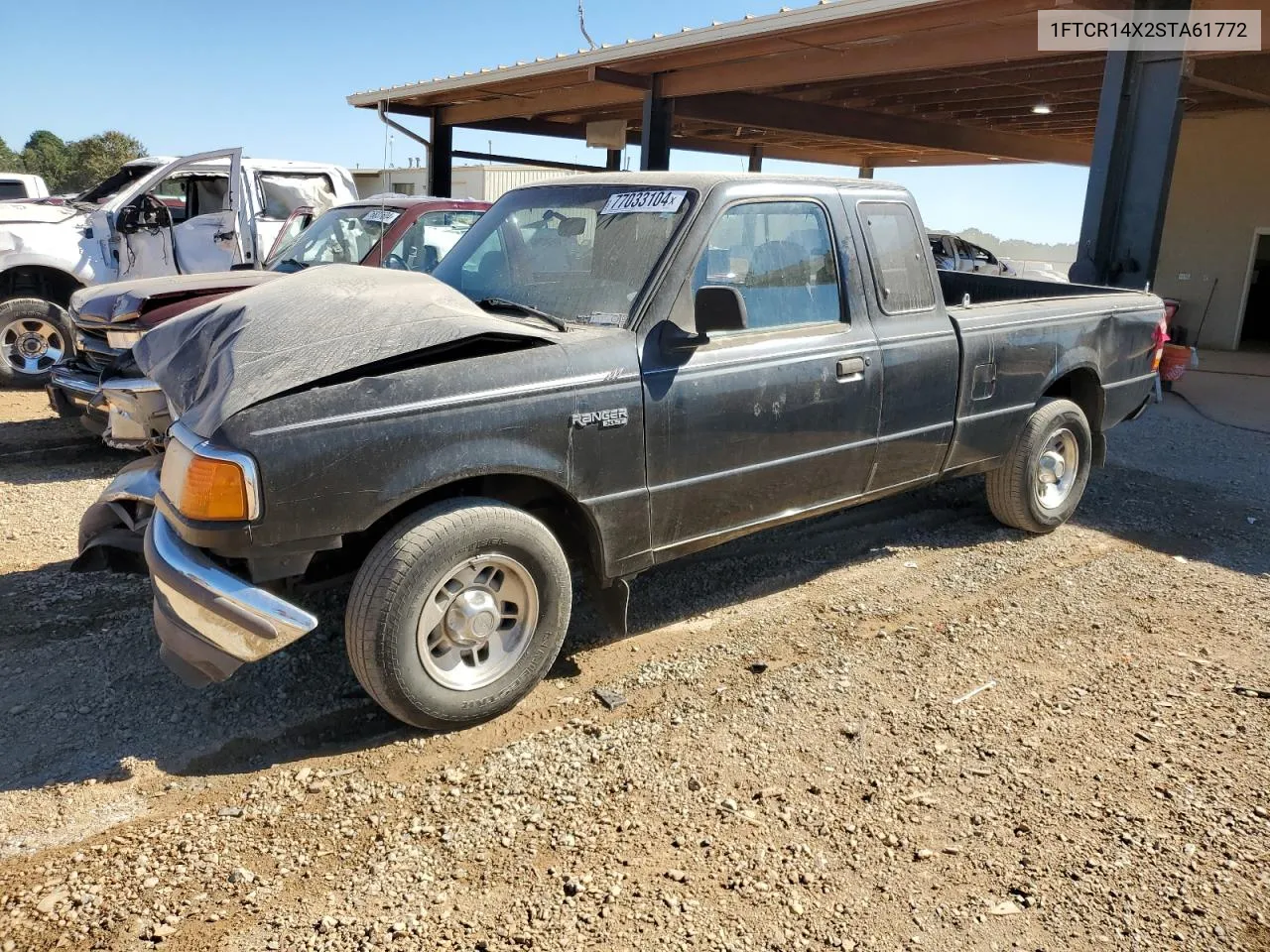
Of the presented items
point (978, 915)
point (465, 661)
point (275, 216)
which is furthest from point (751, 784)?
point (275, 216)

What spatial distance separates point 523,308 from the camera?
13.1 ft

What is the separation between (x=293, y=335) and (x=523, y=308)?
0.99 m

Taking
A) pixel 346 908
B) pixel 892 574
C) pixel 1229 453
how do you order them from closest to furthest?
pixel 346 908 < pixel 892 574 < pixel 1229 453

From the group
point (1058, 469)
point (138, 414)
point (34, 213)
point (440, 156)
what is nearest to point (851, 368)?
point (1058, 469)

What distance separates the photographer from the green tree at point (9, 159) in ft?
139

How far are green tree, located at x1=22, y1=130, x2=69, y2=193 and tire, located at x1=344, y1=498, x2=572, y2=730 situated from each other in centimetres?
4392

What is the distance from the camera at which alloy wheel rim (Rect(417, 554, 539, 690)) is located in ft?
10.9

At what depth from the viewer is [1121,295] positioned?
239 inches

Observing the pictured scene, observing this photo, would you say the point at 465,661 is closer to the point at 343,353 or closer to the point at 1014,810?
the point at 343,353

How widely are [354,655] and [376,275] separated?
176 centimetres

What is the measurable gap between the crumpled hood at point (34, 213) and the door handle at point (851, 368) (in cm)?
836

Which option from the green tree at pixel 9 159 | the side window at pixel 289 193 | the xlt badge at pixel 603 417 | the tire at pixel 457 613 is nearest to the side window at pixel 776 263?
the xlt badge at pixel 603 417

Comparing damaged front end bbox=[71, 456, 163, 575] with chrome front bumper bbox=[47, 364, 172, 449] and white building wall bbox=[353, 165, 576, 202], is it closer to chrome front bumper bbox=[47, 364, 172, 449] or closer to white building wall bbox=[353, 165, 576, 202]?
chrome front bumper bbox=[47, 364, 172, 449]

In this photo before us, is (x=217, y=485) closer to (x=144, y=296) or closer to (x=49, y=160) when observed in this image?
(x=144, y=296)
